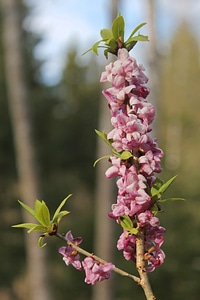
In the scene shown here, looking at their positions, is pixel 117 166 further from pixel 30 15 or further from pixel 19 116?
pixel 30 15

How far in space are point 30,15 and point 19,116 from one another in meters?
8.89

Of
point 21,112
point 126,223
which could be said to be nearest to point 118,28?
point 126,223

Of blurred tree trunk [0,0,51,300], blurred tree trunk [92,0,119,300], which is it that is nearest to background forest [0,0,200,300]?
blurred tree trunk [92,0,119,300]

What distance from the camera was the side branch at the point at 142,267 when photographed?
944 mm

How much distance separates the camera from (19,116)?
8.27m

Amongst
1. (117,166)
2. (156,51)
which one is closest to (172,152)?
(156,51)

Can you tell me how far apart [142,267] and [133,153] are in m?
0.18

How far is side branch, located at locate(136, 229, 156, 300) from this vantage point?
0.94 m

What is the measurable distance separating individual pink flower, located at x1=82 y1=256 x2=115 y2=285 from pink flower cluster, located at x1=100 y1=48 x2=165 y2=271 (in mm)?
49

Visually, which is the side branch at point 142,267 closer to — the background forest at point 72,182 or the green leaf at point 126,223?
the green leaf at point 126,223

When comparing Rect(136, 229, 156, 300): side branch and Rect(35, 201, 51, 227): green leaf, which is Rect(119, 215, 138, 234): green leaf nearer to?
Rect(136, 229, 156, 300): side branch

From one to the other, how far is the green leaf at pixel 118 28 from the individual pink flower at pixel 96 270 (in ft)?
1.20

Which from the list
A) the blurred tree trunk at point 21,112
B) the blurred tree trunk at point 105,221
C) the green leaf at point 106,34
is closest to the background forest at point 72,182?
the blurred tree trunk at point 105,221

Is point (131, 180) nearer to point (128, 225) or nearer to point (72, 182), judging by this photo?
point (128, 225)
